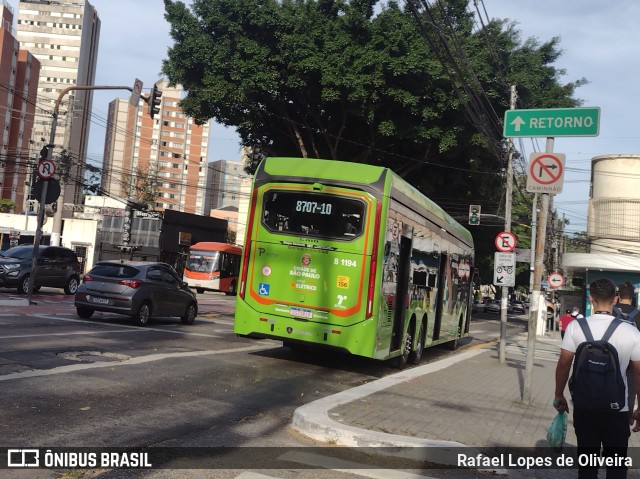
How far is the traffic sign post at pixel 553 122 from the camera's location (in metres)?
9.47

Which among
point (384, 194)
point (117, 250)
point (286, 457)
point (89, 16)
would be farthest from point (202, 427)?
point (89, 16)

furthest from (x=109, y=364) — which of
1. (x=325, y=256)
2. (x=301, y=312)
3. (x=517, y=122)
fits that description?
(x=517, y=122)

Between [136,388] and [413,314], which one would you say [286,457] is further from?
[413,314]

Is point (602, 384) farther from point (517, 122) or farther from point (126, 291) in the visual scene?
point (126, 291)

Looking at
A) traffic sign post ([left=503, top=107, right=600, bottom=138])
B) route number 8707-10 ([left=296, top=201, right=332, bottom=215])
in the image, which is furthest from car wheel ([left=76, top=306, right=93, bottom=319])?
traffic sign post ([left=503, top=107, right=600, bottom=138])

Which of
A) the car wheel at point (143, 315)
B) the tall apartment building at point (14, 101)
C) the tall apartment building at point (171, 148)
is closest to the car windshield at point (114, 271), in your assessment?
the car wheel at point (143, 315)

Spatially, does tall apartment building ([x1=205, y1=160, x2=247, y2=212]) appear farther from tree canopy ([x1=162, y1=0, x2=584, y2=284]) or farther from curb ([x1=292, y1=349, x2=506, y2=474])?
curb ([x1=292, y1=349, x2=506, y2=474])

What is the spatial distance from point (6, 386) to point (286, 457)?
3.72 meters

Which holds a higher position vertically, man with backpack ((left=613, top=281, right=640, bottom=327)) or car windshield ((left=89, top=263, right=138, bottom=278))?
man with backpack ((left=613, top=281, right=640, bottom=327))

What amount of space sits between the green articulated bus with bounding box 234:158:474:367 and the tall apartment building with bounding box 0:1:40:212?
87.1m

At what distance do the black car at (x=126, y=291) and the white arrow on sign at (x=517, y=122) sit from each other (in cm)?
1003

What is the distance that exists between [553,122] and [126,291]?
35.4 feet

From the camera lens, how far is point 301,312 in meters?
11.0

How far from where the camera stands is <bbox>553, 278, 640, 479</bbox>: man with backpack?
4348 millimetres
